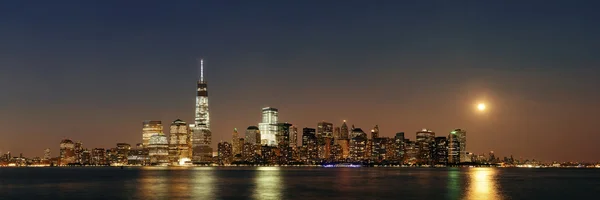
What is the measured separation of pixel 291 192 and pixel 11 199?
40.1m

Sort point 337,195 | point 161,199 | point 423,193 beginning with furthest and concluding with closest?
point 423,193 < point 337,195 < point 161,199

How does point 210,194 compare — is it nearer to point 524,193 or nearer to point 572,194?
point 524,193

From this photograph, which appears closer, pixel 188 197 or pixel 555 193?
pixel 188 197

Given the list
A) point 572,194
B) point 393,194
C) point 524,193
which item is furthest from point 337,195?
point 572,194

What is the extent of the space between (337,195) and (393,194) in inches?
402

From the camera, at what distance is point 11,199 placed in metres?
92.9

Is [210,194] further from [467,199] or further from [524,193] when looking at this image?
[524,193]

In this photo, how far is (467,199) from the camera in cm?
9331

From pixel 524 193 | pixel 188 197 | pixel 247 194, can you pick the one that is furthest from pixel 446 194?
pixel 188 197

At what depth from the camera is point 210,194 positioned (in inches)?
3967

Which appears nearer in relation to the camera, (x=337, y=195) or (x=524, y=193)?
(x=337, y=195)

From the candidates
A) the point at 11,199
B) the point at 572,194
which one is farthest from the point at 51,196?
the point at 572,194

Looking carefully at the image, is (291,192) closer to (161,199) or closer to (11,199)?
(161,199)

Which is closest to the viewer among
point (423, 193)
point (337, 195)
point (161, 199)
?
point (161, 199)
